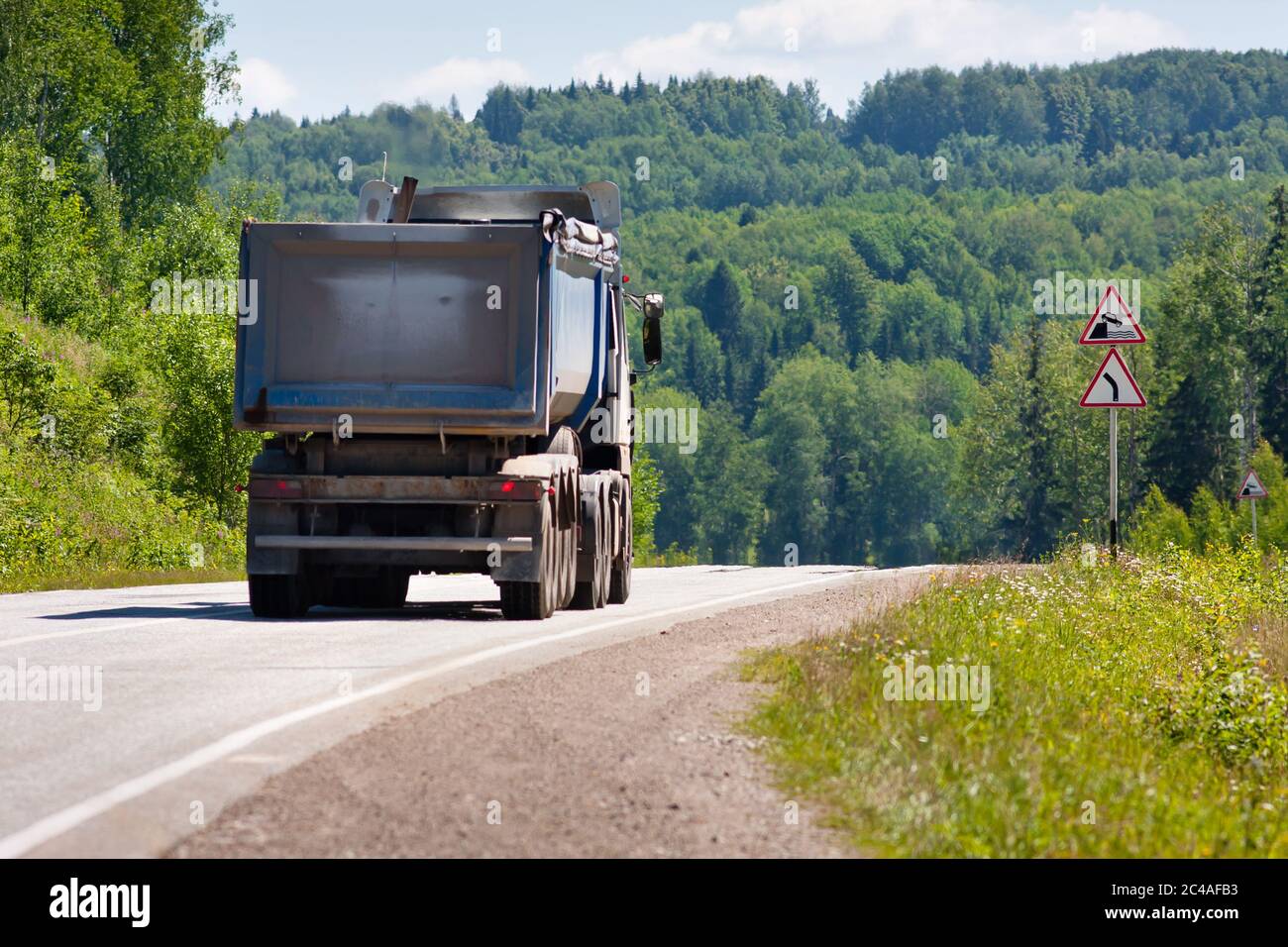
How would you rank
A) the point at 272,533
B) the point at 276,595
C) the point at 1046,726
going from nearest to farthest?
the point at 1046,726
the point at 272,533
the point at 276,595

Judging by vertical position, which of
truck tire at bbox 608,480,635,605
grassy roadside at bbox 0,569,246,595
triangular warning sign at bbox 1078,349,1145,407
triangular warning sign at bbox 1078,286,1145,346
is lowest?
grassy roadside at bbox 0,569,246,595

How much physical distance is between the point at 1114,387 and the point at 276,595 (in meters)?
9.25

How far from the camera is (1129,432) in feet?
302

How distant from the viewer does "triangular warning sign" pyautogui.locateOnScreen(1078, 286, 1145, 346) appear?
766 inches

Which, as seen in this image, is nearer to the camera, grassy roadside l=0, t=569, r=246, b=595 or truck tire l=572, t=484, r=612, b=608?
truck tire l=572, t=484, r=612, b=608

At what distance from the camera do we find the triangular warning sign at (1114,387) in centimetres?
1905

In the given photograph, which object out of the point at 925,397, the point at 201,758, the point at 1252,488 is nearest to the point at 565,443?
the point at 201,758

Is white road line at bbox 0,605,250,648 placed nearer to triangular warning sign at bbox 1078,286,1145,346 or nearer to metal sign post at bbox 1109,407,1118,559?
triangular warning sign at bbox 1078,286,1145,346

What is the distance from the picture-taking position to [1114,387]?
63.2ft

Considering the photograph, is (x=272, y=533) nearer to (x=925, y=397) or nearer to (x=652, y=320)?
(x=652, y=320)

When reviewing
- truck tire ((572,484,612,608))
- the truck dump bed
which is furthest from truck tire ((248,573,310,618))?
truck tire ((572,484,612,608))

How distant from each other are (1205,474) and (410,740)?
74.6 metres

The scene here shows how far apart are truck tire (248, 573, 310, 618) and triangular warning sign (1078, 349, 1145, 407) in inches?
337
